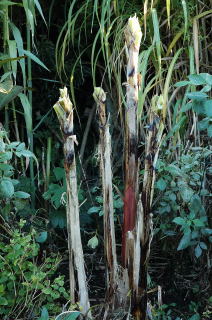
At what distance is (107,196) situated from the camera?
6.99 ft

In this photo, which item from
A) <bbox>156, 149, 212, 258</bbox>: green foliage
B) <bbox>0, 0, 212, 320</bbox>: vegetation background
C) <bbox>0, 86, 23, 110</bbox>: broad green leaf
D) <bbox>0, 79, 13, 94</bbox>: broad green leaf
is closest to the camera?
<bbox>0, 0, 212, 320</bbox>: vegetation background

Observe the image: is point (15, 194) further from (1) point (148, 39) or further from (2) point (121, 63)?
(1) point (148, 39)

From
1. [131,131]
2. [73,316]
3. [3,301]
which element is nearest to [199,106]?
[131,131]

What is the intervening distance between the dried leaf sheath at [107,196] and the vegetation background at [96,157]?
0.10 m

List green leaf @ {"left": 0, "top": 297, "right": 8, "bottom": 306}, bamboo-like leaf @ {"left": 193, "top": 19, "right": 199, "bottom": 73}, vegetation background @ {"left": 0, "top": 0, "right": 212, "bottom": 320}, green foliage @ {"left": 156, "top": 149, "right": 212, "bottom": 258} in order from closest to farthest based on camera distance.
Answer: green leaf @ {"left": 0, "top": 297, "right": 8, "bottom": 306} → vegetation background @ {"left": 0, "top": 0, "right": 212, "bottom": 320} → green foliage @ {"left": 156, "top": 149, "right": 212, "bottom": 258} → bamboo-like leaf @ {"left": 193, "top": 19, "right": 199, "bottom": 73}

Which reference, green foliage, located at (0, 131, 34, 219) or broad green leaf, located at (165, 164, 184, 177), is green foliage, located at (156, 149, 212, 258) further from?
green foliage, located at (0, 131, 34, 219)

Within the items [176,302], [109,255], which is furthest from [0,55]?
[176,302]

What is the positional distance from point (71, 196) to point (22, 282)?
44 centimetres

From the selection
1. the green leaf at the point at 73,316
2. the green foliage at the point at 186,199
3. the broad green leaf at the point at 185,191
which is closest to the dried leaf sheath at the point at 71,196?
the green leaf at the point at 73,316

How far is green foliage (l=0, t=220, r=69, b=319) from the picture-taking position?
7.11 feet

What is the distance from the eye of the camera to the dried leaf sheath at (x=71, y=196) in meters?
1.96

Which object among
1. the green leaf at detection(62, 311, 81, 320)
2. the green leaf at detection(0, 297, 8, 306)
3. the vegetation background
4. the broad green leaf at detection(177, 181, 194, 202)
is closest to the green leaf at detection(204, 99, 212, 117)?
the vegetation background

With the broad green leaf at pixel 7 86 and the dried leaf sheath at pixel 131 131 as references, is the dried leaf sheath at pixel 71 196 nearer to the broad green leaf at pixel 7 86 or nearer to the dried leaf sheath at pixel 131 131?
the dried leaf sheath at pixel 131 131

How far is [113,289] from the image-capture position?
2.20 m
